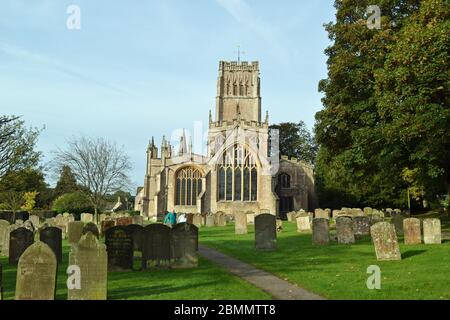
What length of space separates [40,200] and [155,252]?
164 ft

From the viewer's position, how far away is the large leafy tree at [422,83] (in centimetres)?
1427

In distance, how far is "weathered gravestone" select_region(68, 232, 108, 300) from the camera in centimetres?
825

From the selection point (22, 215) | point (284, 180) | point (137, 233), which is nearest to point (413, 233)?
point (137, 233)

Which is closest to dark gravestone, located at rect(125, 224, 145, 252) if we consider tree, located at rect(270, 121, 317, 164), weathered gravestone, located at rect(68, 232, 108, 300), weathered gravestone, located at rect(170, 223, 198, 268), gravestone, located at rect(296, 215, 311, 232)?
weathered gravestone, located at rect(170, 223, 198, 268)

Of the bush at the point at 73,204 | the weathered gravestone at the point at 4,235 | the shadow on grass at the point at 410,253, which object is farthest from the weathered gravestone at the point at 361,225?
the bush at the point at 73,204

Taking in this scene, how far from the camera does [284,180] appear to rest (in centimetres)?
5062

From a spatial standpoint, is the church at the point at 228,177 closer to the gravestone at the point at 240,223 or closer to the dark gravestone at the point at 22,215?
the dark gravestone at the point at 22,215

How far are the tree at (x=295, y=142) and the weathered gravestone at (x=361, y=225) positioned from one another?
45.3 m

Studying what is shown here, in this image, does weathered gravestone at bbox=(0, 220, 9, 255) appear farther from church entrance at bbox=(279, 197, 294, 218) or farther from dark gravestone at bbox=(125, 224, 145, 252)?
church entrance at bbox=(279, 197, 294, 218)

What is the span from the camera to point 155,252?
39.9ft

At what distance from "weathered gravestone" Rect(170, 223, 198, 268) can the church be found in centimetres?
3096

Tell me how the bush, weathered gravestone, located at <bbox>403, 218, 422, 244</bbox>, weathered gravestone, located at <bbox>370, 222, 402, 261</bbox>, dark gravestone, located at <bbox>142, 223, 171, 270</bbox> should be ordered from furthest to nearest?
the bush < weathered gravestone, located at <bbox>403, 218, 422, 244</bbox> < weathered gravestone, located at <bbox>370, 222, 402, 261</bbox> < dark gravestone, located at <bbox>142, 223, 171, 270</bbox>
